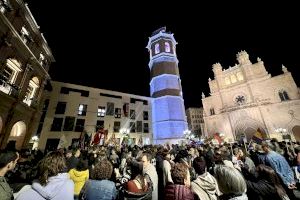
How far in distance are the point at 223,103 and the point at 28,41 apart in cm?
3812

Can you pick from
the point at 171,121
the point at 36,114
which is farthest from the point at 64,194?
the point at 171,121

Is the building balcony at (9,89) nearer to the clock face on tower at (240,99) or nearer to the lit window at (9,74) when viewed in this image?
the lit window at (9,74)

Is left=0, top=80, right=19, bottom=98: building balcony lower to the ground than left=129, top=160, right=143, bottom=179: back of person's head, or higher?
higher

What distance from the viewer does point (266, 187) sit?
2979mm

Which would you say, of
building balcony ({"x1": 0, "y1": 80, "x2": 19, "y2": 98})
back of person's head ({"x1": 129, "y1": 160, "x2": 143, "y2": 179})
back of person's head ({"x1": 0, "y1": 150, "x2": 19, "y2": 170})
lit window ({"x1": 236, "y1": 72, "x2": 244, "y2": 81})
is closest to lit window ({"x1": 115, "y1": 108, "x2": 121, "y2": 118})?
building balcony ({"x1": 0, "y1": 80, "x2": 19, "y2": 98})

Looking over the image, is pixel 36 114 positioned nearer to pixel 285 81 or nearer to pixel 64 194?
pixel 64 194

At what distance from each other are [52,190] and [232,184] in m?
2.62

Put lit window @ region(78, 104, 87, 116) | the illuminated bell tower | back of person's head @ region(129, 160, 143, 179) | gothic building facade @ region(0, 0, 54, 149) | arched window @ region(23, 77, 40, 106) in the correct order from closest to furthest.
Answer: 1. back of person's head @ region(129, 160, 143, 179)
2. gothic building facade @ region(0, 0, 54, 149)
3. arched window @ region(23, 77, 40, 106)
4. lit window @ region(78, 104, 87, 116)
5. the illuminated bell tower

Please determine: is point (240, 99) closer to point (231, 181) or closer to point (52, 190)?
point (231, 181)

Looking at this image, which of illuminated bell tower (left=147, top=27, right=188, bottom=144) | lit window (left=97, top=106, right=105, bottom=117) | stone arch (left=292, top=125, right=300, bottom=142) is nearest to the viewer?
lit window (left=97, top=106, right=105, bottom=117)

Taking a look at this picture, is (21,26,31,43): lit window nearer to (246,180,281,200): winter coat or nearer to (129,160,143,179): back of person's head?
(129,160,143,179): back of person's head

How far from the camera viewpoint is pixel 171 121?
31.7 metres

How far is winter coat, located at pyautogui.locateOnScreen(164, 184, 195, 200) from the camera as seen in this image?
2744 mm

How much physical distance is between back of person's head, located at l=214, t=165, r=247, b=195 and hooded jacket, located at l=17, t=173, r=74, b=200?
2356mm
